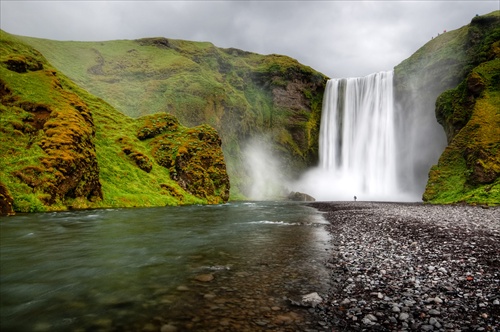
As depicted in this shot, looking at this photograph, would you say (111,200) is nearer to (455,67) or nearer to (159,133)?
(159,133)

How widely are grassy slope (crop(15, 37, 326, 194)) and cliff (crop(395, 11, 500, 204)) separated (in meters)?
37.2

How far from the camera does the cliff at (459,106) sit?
40719 millimetres

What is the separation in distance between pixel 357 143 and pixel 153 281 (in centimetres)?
9016

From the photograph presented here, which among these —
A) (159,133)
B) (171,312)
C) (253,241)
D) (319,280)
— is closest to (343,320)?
(319,280)

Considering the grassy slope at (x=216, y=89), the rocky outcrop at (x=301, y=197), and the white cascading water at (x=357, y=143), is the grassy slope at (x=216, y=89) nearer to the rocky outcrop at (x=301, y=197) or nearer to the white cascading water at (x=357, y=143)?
the white cascading water at (x=357, y=143)

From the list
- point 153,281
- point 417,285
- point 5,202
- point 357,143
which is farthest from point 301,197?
point 153,281

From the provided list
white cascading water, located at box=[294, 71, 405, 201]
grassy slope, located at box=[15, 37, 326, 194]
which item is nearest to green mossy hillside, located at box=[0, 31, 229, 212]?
grassy slope, located at box=[15, 37, 326, 194]

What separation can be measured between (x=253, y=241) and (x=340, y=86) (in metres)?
99.3

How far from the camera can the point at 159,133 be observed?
53406mm

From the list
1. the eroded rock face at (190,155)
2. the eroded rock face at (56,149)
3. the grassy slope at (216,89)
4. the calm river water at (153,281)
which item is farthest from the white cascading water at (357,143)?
the calm river water at (153,281)

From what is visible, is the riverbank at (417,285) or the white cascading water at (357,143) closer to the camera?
the riverbank at (417,285)

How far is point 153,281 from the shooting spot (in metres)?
7.88

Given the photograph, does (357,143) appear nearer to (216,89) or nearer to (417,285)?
(216,89)

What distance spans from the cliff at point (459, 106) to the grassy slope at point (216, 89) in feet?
122
